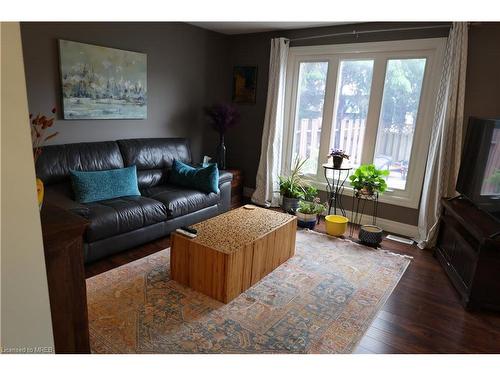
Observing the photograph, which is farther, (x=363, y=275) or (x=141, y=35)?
(x=141, y=35)

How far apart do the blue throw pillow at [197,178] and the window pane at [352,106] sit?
65.9 inches

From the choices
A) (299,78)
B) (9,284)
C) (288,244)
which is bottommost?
(288,244)

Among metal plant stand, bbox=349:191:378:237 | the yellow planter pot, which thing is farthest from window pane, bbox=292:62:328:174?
Result: the yellow planter pot

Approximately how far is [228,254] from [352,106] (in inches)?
109

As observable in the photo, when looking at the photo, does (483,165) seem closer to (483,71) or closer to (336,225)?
Result: (483,71)

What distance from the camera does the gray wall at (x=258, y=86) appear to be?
12.7 feet

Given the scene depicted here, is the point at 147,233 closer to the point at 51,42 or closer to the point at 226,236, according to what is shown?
the point at 226,236

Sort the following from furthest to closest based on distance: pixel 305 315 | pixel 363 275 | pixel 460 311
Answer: pixel 363 275
pixel 460 311
pixel 305 315

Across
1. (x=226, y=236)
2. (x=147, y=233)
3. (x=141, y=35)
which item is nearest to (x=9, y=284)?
(x=226, y=236)

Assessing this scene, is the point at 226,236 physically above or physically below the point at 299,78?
below

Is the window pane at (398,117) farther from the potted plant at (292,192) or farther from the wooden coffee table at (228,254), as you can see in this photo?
the wooden coffee table at (228,254)

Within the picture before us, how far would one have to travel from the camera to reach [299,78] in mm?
4504

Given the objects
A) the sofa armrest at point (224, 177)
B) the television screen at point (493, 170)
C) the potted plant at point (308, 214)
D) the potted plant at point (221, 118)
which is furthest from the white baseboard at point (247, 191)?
the television screen at point (493, 170)
